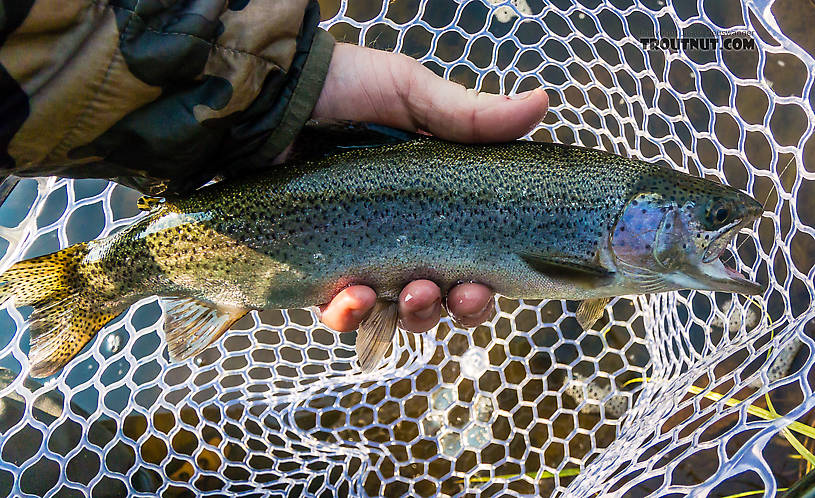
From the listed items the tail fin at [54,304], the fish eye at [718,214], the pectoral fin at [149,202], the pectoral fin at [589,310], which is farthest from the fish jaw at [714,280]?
the tail fin at [54,304]

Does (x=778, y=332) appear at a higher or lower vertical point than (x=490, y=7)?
lower

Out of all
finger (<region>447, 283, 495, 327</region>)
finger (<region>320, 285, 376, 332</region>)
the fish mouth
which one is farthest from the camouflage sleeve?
the fish mouth

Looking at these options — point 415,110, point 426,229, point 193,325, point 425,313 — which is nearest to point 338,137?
point 415,110

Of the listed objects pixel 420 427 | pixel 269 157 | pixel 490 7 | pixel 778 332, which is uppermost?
pixel 490 7

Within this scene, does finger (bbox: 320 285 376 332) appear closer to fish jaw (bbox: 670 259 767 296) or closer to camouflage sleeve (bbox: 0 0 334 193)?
camouflage sleeve (bbox: 0 0 334 193)

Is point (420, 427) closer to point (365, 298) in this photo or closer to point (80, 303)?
point (365, 298)

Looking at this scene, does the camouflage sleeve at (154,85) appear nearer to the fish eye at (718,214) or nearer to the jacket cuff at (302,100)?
the jacket cuff at (302,100)

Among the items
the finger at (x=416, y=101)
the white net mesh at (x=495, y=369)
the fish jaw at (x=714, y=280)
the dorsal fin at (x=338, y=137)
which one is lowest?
the white net mesh at (x=495, y=369)

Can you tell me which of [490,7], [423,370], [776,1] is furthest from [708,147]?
[423,370]
